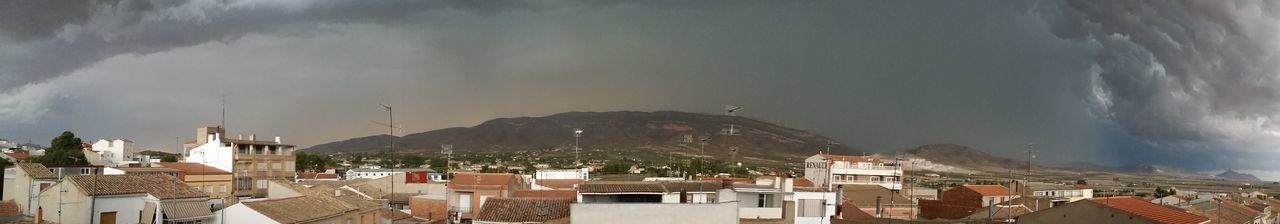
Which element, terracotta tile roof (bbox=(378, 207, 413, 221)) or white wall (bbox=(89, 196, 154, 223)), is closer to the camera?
white wall (bbox=(89, 196, 154, 223))

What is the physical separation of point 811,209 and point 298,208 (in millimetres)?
13478

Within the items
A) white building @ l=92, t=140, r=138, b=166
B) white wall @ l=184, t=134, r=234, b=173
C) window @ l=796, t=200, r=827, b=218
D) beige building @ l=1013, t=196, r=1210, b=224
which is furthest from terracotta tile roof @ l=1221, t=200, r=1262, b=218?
white building @ l=92, t=140, r=138, b=166

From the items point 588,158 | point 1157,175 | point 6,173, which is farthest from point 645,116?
point 6,173

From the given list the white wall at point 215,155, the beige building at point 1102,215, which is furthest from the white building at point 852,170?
the white wall at point 215,155

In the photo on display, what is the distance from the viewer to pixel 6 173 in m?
31.2

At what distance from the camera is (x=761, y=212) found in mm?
24203

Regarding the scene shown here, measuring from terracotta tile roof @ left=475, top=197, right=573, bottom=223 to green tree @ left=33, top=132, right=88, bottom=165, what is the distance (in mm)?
30051

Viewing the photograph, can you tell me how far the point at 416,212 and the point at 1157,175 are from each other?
9643 centimetres

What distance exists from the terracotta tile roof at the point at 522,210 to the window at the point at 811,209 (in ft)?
20.6

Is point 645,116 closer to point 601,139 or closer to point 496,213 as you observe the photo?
point 601,139

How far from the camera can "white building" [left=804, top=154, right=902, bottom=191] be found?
191 feet

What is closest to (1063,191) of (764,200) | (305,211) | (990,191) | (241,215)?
(990,191)

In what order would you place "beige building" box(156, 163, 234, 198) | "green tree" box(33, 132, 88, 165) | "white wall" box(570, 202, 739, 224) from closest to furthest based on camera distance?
"white wall" box(570, 202, 739, 224) → "beige building" box(156, 163, 234, 198) → "green tree" box(33, 132, 88, 165)

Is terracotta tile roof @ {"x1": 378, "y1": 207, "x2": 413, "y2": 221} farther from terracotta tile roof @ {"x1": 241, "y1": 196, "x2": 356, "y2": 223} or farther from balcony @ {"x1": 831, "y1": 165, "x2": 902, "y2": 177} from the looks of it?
balcony @ {"x1": 831, "y1": 165, "x2": 902, "y2": 177}
